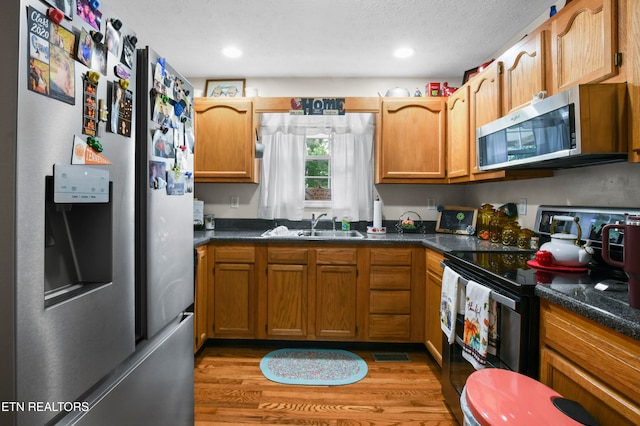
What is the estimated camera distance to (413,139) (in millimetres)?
3020

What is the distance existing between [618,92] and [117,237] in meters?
1.83

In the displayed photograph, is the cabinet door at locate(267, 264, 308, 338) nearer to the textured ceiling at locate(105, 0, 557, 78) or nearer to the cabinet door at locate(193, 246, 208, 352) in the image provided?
the cabinet door at locate(193, 246, 208, 352)

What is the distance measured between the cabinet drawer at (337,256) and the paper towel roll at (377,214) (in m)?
0.57

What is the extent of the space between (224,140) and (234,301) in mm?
1398

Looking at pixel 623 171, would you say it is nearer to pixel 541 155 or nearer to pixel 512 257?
pixel 541 155

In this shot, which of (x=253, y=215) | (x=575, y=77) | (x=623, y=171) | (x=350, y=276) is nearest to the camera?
(x=575, y=77)

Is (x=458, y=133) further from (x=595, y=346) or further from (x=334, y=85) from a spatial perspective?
(x=595, y=346)

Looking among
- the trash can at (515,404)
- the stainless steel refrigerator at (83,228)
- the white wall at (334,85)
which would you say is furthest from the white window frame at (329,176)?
the trash can at (515,404)

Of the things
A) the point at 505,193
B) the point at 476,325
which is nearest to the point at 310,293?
the point at 476,325

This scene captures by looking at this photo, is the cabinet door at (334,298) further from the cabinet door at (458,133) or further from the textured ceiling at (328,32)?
the textured ceiling at (328,32)

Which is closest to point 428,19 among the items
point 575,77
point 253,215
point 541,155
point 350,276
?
point 575,77

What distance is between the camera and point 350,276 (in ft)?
8.89

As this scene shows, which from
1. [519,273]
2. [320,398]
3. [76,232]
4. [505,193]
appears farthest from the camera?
[505,193]

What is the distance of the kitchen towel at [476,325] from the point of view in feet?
4.67
